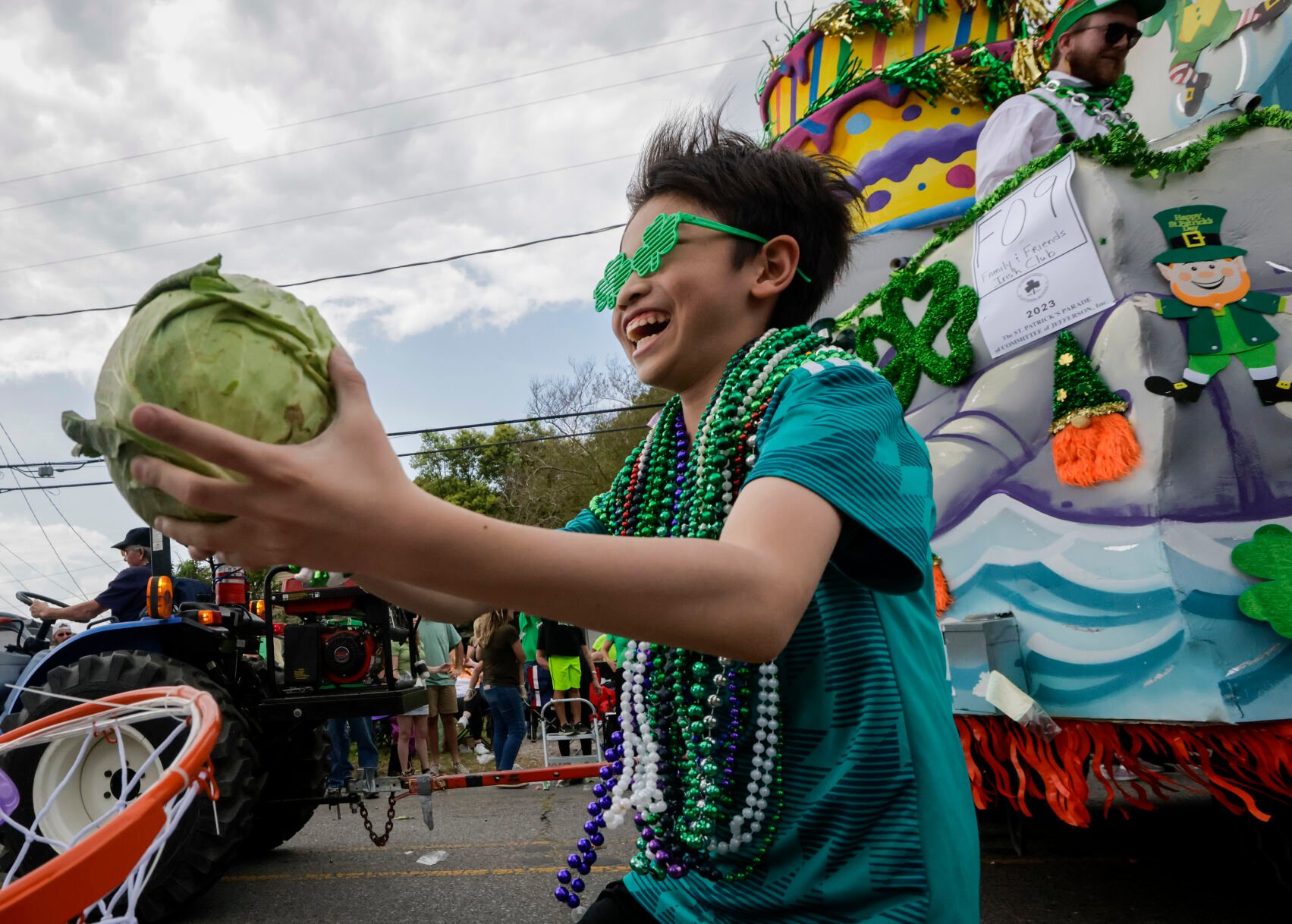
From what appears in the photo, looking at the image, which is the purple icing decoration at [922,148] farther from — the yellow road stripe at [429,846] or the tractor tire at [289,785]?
the tractor tire at [289,785]

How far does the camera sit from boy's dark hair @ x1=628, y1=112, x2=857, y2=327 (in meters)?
1.43

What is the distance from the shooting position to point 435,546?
702 mm

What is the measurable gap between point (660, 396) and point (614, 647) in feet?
55.8

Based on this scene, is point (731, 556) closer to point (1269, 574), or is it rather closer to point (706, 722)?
point (706, 722)

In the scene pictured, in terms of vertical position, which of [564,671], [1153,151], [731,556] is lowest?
[564,671]

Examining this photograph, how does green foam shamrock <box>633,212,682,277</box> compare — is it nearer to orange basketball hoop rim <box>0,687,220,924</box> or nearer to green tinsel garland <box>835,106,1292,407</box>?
orange basketball hoop rim <box>0,687,220,924</box>

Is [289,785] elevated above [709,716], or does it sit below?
below

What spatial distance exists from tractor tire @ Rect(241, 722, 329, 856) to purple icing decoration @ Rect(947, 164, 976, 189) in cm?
471

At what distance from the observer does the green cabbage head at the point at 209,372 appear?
0.75 m

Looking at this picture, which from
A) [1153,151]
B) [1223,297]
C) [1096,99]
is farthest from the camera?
[1096,99]

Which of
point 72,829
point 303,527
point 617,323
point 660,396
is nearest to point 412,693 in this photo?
point 72,829

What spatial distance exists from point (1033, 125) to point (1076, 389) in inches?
48.1

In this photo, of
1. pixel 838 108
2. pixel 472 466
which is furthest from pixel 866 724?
pixel 472 466

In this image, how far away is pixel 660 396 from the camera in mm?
18641
